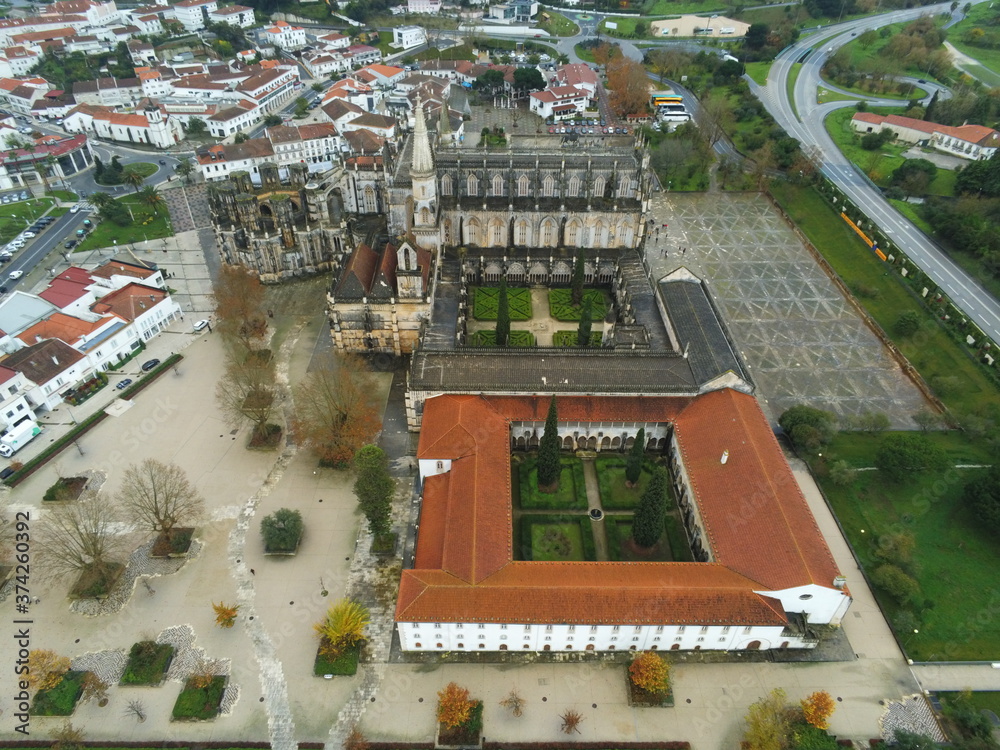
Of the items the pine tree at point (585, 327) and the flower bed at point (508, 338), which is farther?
the flower bed at point (508, 338)

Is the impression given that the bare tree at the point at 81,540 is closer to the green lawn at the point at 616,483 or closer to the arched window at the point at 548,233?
the green lawn at the point at 616,483

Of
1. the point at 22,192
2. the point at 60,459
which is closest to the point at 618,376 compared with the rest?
the point at 60,459

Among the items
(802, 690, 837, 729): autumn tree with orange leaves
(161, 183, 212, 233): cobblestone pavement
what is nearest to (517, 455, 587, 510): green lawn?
(802, 690, 837, 729): autumn tree with orange leaves

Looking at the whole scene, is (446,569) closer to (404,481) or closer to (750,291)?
(404,481)

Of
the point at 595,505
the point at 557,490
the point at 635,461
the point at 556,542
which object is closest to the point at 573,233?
the point at 635,461

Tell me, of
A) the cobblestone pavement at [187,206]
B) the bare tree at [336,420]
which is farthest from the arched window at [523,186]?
the cobblestone pavement at [187,206]

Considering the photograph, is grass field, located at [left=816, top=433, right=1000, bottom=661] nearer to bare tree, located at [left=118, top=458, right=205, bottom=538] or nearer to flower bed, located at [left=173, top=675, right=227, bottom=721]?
flower bed, located at [left=173, top=675, right=227, bottom=721]
